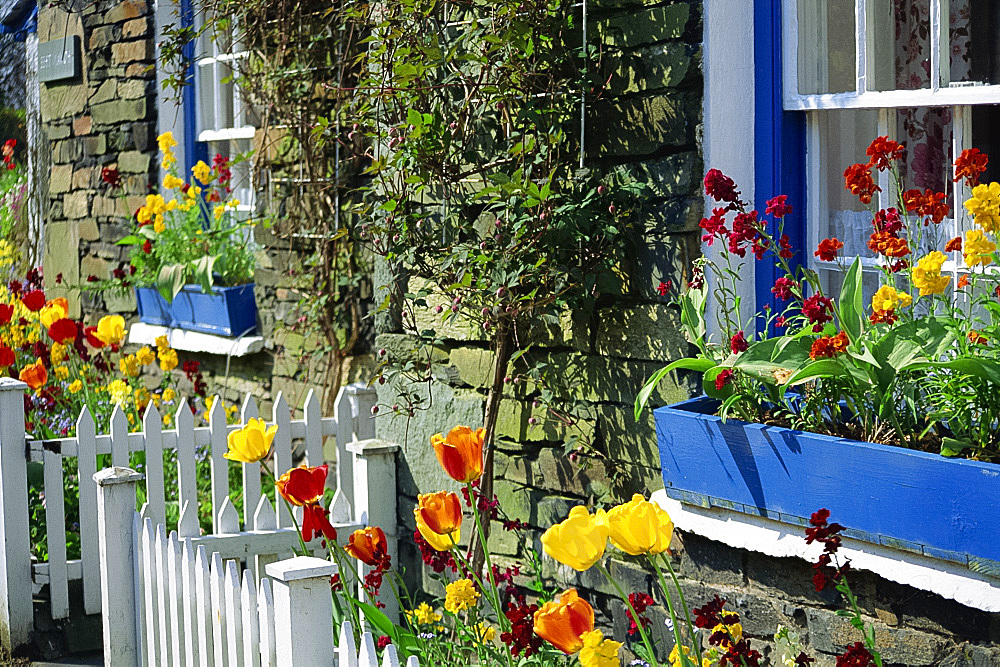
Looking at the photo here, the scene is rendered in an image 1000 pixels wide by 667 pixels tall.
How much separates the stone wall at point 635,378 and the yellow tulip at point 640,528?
82cm

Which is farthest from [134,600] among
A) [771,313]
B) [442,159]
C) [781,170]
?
[781,170]

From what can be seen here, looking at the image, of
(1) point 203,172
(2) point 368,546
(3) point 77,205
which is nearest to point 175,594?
(2) point 368,546

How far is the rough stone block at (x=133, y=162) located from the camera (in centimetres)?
636

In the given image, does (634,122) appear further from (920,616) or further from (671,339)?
(920,616)

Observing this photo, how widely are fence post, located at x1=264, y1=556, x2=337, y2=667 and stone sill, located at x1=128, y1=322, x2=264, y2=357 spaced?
3448 millimetres

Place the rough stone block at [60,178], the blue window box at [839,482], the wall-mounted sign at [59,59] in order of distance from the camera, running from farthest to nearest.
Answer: the rough stone block at [60,178] → the wall-mounted sign at [59,59] → the blue window box at [839,482]

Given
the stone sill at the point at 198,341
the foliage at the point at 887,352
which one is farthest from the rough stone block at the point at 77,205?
the foliage at the point at 887,352

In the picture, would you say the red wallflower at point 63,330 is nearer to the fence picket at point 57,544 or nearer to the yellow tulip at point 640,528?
the fence picket at point 57,544

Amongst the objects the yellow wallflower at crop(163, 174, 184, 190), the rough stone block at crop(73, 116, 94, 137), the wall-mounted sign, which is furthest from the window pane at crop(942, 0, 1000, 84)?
the wall-mounted sign

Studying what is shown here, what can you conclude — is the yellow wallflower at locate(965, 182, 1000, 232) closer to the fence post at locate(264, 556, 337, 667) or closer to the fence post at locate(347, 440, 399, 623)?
the fence post at locate(264, 556, 337, 667)

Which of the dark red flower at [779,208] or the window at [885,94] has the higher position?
the window at [885,94]

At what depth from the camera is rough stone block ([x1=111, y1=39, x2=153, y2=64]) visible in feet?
20.5

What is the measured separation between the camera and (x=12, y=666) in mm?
3953

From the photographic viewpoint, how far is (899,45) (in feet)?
8.59
